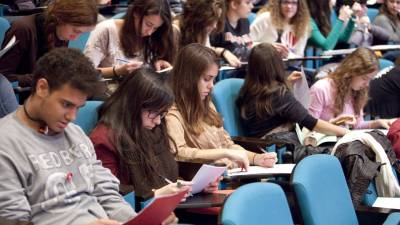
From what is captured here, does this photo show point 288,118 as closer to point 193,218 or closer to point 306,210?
point 193,218

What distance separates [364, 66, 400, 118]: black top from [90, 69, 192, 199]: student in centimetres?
243

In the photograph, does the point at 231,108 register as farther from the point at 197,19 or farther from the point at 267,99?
the point at 197,19

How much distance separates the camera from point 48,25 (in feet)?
12.0

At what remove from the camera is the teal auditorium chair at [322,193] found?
9.18 ft

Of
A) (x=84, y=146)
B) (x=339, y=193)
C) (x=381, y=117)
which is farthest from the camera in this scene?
(x=381, y=117)

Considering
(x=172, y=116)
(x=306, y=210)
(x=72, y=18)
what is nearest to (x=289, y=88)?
(x=172, y=116)

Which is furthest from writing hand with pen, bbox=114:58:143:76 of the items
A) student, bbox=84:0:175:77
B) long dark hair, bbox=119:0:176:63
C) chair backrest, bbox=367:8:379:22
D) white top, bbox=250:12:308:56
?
chair backrest, bbox=367:8:379:22

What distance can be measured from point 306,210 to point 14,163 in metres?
1.01

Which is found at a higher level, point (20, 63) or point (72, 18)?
point (72, 18)

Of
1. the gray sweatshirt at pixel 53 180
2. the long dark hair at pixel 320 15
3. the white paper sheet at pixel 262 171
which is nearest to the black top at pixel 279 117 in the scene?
the white paper sheet at pixel 262 171

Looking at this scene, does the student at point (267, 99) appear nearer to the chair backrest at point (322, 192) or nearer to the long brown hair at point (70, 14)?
the long brown hair at point (70, 14)

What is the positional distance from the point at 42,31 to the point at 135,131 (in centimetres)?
84

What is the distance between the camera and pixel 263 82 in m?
4.46

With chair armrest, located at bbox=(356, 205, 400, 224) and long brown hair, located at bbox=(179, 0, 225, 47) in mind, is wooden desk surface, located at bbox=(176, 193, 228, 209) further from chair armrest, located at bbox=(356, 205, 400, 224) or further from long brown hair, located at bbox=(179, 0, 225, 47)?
long brown hair, located at bbox=(179, 0, 225, 47)
